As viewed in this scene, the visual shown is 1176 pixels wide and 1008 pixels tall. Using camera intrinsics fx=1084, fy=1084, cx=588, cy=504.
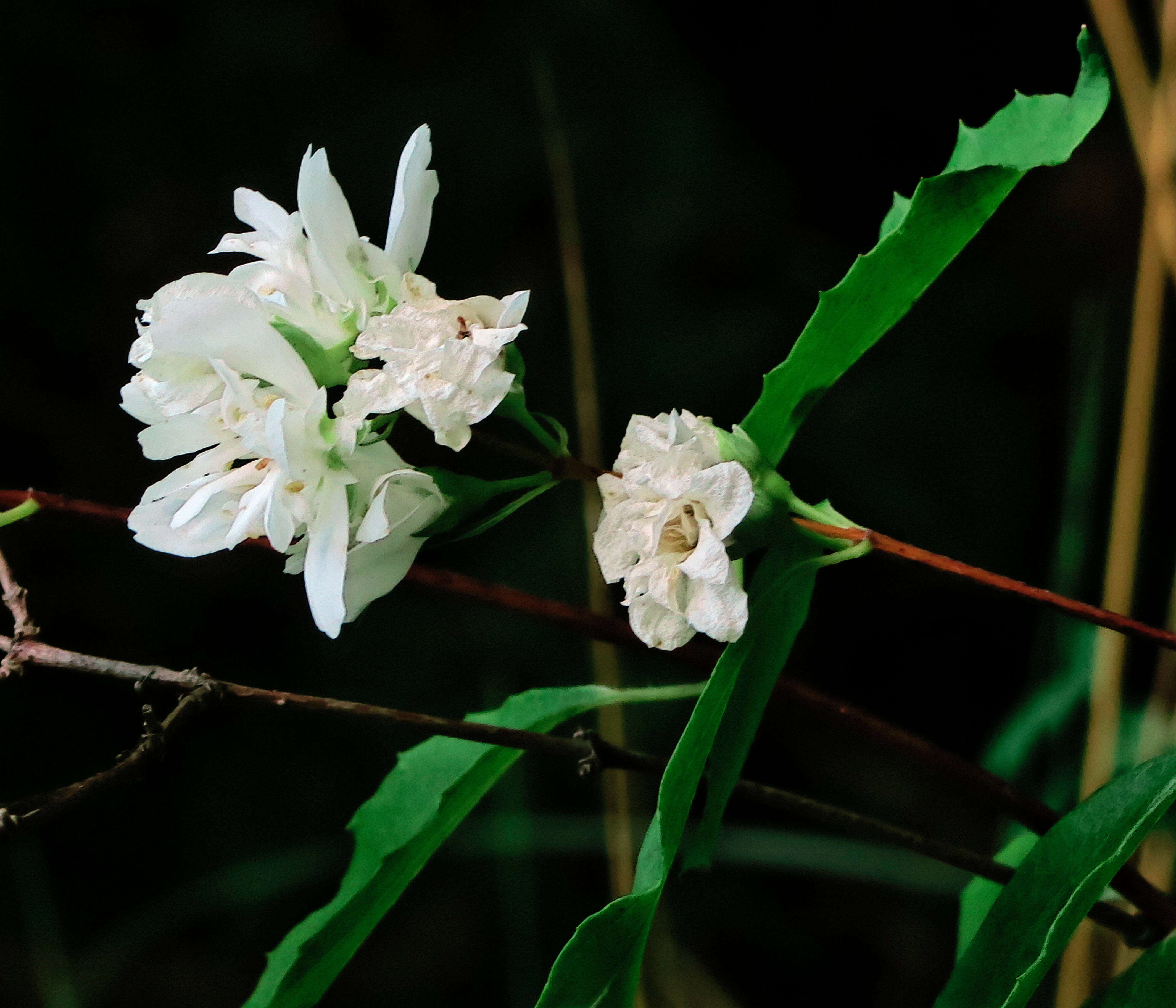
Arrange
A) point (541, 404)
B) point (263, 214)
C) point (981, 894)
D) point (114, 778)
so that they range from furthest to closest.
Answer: point (541, 404) < point (981, 894) < point (263, 214) < point (114, 778)

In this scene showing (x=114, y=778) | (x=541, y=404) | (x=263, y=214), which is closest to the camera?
(x=114, y=778)

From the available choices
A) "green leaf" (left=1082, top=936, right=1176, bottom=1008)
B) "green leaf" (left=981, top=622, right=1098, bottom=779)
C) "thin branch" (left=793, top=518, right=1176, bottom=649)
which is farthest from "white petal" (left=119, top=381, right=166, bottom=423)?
"green leaf" (left=981, top=622, right=1098, bottom=779)

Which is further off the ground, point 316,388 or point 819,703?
point 316,388

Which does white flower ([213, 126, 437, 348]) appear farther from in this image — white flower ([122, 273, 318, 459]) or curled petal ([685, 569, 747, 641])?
curled petal ([685, 569, 747, 641])

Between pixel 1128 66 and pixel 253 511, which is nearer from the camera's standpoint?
pixel 253 511

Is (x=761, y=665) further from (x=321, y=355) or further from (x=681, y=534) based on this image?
(x=321, y=355)

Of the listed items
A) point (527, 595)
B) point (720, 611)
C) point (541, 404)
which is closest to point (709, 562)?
point (720, 611)
